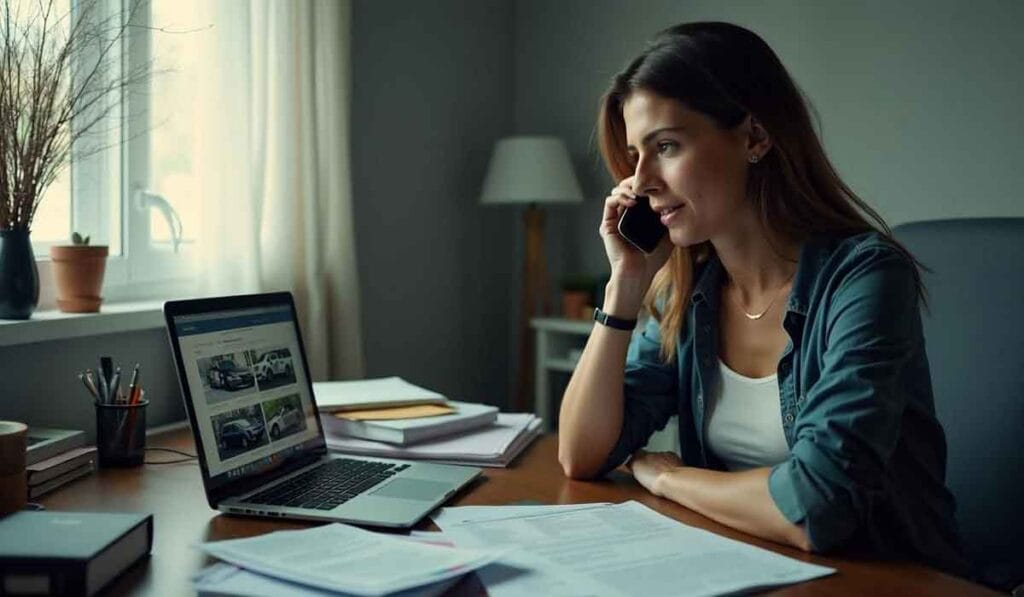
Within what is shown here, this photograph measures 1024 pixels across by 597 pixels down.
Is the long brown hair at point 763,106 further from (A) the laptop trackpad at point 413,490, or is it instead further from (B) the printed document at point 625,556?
(A) the laptop trackpad at point 413,490

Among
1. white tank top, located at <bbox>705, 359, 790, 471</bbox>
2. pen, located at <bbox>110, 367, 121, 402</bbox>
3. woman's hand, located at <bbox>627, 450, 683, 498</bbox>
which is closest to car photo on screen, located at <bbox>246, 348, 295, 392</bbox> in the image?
pen, located at <bbox>110, 367, 121, 402</bbox>

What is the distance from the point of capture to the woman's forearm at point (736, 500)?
42.3 inches

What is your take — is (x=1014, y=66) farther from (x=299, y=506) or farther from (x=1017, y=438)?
(x=299, y=506)

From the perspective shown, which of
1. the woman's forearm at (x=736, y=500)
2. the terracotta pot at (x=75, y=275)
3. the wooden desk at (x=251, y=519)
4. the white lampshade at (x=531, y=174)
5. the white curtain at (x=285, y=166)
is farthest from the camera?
the white lampshade at (x=531, y=174)

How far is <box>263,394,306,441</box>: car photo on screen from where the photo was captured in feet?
4.28

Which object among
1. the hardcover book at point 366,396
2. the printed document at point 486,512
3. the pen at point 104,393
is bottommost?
the printed document at point 486,512

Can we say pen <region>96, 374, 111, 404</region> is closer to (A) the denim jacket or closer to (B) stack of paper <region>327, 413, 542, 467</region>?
(B) stack of paper <region>327, 413, 542, 467</region>

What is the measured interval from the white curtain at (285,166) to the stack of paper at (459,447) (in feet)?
2.57

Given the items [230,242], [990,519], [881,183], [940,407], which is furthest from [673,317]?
[881,183]

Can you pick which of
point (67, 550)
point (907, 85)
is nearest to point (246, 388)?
point (67, 550)

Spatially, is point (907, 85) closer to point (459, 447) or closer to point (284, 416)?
point (459, 447)

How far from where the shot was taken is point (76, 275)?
1.71 meters

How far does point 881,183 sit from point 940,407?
4.51ft

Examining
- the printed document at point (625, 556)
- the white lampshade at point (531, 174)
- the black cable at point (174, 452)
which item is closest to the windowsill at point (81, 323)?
the black cable at point (174, 452)
